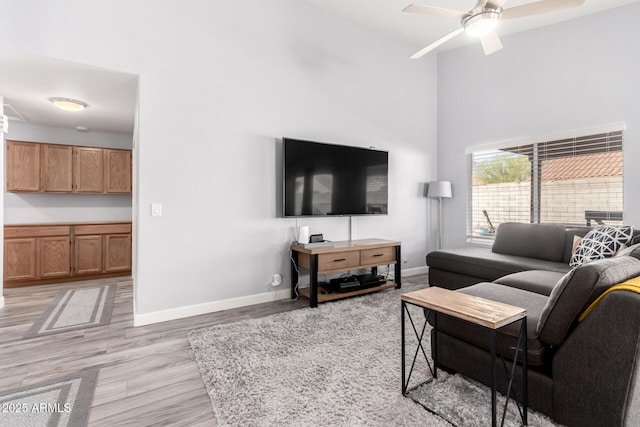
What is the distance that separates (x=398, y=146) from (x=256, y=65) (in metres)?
2.32

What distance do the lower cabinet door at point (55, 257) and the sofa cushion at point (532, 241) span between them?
5953mm

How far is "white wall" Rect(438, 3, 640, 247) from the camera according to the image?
3.38 metres

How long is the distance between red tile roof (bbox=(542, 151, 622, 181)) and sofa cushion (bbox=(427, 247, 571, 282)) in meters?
1.22

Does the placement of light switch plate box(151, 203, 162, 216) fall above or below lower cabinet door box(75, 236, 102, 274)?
above

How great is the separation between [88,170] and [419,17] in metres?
5.31

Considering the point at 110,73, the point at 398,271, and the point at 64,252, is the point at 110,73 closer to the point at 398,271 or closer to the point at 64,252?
the point at 64,252

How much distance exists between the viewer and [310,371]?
2.04 m

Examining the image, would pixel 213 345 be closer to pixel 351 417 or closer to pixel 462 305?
pixel 351 417

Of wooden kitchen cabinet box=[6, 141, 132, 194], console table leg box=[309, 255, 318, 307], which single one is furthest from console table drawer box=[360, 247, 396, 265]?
wooden kitchen cabinet box=[6, 141, 132, 194]

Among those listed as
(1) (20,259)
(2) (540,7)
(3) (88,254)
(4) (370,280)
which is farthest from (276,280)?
(1) (20,259)

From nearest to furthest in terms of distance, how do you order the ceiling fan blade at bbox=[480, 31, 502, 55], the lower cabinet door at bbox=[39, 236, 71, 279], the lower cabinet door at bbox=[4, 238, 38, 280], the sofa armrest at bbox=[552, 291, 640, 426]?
the sofa armrest at bbox=[552, 291, 640, 426], the ceiling fan blade at bbox=[480, 31, 502, 55], the lower cabinet door at bbox=[4, 238, 38, 280], the lower cabinet door at bbox=[39, 236, 71, 279]

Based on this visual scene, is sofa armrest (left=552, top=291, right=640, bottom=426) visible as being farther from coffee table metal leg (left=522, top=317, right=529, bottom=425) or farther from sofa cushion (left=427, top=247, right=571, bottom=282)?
sofa cushion (left=427, top=247, right=571, bottom=282)

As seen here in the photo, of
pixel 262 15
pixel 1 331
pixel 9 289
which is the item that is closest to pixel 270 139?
pixel 262 15

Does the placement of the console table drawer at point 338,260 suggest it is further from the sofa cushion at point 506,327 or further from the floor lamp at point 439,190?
the floor lamp at point 439,190
